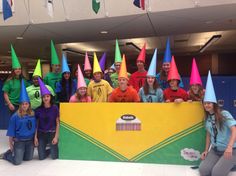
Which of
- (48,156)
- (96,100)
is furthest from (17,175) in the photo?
(96,100)

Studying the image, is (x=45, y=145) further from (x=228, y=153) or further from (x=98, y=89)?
(x=228, y=153)

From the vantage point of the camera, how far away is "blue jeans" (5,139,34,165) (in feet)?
13.2

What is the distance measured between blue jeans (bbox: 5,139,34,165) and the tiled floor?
0.08m

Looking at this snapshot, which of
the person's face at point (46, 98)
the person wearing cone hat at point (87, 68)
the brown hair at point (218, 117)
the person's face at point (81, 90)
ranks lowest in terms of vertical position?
the brown hair at point (218, 117)

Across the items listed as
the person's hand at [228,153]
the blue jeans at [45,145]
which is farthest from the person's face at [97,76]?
the person's hand at [228,153]

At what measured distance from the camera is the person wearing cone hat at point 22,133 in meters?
4.05

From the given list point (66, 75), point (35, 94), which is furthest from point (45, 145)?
point (66, 75)

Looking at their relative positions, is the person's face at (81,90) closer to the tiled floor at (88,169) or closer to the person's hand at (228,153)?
the tiled floor at (88,169)

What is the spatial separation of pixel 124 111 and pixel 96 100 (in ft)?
2.05

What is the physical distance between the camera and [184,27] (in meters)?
8.12

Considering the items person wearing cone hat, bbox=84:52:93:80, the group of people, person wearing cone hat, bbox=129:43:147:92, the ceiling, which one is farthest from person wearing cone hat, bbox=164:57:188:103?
the ceiling

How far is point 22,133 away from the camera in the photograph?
13.4ft

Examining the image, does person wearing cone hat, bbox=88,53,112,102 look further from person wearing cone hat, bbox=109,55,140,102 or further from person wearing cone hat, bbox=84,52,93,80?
person wearing cone hat, bbox=84,52,93,80

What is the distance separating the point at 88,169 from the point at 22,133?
1.13 meters
